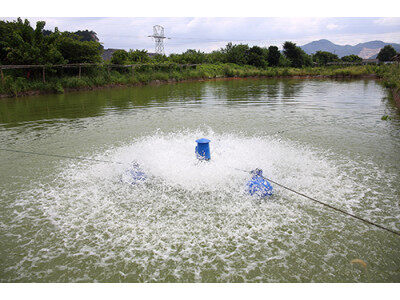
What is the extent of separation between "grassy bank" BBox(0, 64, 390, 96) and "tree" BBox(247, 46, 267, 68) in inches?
149

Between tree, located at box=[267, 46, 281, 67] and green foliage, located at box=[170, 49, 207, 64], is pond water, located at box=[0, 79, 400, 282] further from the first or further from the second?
tree, located at box=[267, 46, 281, 67]

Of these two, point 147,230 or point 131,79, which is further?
point 131,79

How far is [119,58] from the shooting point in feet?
96.0

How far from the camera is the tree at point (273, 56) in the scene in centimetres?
4812

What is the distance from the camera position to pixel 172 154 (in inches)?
235

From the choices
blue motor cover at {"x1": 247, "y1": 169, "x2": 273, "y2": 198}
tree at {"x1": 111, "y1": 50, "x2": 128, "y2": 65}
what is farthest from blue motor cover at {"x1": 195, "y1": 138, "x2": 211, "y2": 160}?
tree at {"x1": 111, "y1": 50, "x2": 128, "y2": 65}

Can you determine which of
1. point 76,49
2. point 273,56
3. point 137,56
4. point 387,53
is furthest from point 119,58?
point 387,53

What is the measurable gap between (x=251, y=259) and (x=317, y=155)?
4158 mm

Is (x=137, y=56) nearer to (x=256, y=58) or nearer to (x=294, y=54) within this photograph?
(x=256, y=58)

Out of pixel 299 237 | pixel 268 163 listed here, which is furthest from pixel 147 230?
pixel 268 163

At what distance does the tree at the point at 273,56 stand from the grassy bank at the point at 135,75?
8.70 metres

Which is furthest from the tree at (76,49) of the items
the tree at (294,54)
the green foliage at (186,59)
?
the tree at (294,54)

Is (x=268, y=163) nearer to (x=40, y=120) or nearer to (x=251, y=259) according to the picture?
(x=251, y=259)

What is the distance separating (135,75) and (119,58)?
3490mm
